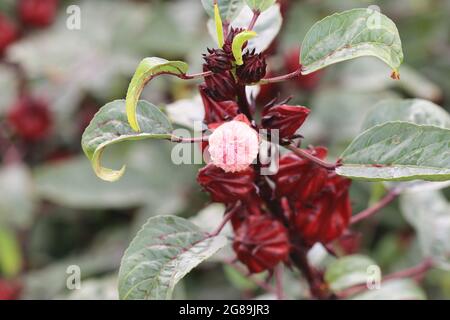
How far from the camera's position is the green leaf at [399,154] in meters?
0.73

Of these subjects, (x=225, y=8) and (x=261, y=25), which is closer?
(x=225, y=8)

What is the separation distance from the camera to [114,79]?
1942mm

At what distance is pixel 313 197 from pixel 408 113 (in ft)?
0.72

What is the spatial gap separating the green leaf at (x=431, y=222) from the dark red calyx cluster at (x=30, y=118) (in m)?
1.01

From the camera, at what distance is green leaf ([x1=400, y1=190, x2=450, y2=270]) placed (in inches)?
45.9

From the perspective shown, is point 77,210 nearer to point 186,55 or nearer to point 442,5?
point 186,55

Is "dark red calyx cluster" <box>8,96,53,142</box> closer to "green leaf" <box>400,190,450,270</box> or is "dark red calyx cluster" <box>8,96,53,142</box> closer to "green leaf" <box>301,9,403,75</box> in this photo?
"green leaf" <box>400,190,450,270</box>

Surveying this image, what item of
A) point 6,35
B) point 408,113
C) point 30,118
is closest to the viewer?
point 408,113

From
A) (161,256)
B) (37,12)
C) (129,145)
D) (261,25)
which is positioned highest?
(37,12)

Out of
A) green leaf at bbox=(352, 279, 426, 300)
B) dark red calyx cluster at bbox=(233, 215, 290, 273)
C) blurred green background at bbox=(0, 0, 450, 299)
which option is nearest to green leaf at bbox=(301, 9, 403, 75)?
dark red calyx cluster at bbox=(233, 215, 290, 273)

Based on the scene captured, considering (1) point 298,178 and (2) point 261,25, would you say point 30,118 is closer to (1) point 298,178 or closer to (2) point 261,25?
(2) point 261,25

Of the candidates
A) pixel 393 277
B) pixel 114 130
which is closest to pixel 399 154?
pixel 114 130

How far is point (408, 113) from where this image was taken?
1.00 meters

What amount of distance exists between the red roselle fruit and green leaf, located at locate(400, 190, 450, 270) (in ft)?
1.91
